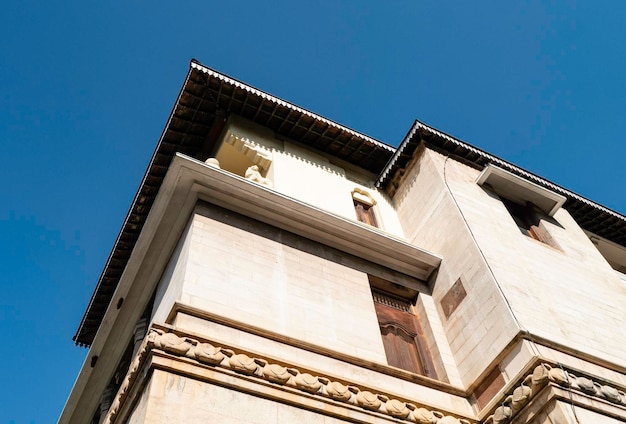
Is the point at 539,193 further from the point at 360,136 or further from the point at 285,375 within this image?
the point at 285,375

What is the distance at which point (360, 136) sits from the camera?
51.1 ft

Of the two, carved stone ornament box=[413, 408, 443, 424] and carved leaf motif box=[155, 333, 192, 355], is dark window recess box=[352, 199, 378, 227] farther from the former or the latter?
carved leaf motif box=[155, 333, 192, 355]

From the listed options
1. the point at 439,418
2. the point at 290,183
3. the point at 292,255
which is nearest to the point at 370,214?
Answer: the point at 290,183

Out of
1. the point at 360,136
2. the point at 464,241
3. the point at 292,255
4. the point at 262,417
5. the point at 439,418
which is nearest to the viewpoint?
the point at 262,417

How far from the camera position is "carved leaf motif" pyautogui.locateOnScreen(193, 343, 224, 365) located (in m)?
7.49

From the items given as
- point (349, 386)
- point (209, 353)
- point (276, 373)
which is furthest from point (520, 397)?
point (209, 353)

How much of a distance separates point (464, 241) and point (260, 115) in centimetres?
623

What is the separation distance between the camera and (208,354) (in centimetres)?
758

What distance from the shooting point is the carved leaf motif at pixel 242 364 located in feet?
25.0

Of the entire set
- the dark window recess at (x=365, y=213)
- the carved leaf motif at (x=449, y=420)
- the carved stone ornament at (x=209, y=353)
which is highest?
the carved leaf motif at (x=449, y=420)

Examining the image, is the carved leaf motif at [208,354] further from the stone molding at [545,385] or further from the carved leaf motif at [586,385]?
the carved leaf motif at [586,385]

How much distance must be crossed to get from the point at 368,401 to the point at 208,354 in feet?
7.69

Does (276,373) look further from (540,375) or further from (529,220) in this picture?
(529,220)

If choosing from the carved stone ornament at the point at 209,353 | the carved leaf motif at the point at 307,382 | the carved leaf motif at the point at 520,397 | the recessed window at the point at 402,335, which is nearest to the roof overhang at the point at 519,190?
the recessed window at the point at 402,335
